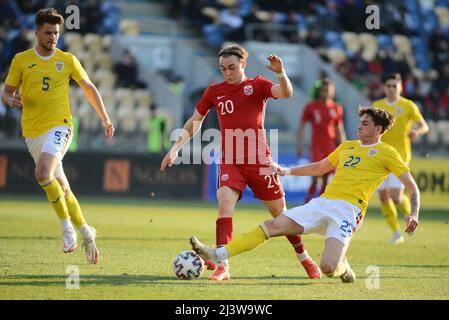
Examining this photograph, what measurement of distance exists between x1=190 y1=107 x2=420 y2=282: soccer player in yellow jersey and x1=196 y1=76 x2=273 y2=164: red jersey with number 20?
0.39 m

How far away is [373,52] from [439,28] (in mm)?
3020

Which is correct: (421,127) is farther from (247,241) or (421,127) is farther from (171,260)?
(247,241)

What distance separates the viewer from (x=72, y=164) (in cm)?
2108

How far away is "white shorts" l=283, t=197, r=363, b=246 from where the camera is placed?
8445 mm

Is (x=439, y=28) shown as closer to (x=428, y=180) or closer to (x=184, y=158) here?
(x=428, y=180)

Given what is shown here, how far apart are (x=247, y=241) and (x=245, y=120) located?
4.50ft

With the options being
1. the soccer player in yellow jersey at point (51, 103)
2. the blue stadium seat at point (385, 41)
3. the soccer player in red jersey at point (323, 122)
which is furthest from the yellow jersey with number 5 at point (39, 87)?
the blue stadium seat at point (385, 41)

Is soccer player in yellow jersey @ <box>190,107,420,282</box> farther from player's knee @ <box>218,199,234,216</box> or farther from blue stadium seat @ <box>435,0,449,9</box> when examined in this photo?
blue stadium seat @ <box>435,0,449,9</box>

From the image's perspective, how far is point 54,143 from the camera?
9.38 m

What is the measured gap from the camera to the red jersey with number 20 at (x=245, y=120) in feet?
29.4

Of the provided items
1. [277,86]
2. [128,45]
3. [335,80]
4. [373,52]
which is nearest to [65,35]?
[128,45]

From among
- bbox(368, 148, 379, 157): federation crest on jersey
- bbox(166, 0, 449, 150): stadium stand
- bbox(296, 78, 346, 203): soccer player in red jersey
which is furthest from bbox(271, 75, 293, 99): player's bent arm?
bbox(166, 0, 449, 150): stadium stand

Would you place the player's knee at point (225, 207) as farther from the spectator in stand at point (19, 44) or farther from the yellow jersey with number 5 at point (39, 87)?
the spectator in stand at point (19, 44)

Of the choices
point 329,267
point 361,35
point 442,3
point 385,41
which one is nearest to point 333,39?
point 361,35
